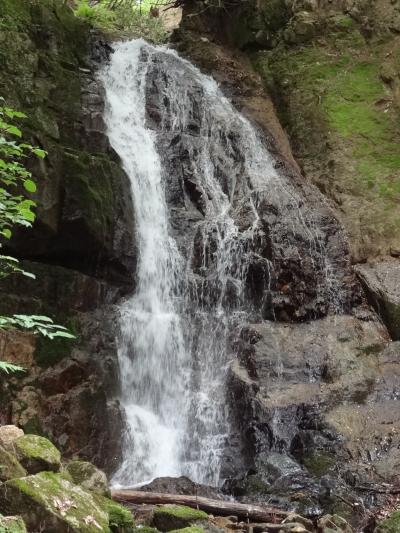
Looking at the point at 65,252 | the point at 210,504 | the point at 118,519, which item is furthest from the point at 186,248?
the point at 118,519

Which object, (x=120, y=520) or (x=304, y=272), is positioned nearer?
(x=120, y=520)

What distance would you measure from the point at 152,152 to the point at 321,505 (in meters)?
7.86

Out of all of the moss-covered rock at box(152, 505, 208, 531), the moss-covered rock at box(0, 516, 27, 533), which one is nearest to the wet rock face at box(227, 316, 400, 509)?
the moss-covered rock at box(152, 505, 208, 531)

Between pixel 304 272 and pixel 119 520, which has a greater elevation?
pixel 304 272

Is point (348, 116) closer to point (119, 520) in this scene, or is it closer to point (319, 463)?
point (319, 463)

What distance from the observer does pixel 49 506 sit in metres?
3.53

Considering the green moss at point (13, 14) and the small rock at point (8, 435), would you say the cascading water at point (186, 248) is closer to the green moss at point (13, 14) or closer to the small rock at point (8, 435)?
the green moss at point (13, 14)

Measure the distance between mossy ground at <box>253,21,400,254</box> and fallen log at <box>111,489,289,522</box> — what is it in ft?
22.7

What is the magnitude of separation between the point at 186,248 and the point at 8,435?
6.48 metres

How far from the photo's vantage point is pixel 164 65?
14.4 metres

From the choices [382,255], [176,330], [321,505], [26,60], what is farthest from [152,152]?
[321,505]

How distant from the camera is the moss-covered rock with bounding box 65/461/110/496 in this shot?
16.5ft

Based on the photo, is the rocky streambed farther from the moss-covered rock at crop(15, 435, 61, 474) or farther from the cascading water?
the cascading water

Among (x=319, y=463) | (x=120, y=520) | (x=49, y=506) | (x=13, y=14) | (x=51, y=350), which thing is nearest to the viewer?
(x=49, y=506)
